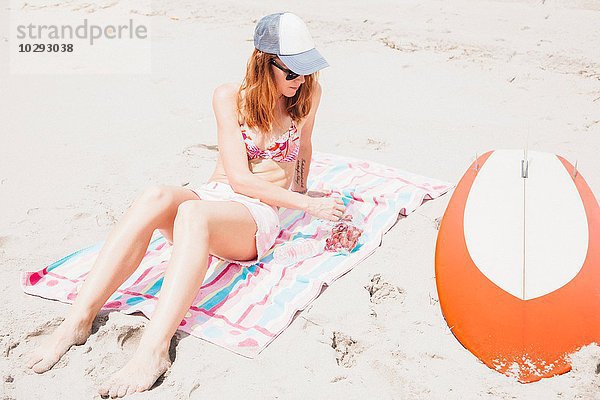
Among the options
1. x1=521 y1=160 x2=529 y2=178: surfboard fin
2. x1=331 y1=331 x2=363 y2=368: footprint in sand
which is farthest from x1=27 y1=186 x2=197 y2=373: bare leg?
x1=521 y1=160 x2=529 y2=178: surfboard fin

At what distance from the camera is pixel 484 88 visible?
18.1 ft

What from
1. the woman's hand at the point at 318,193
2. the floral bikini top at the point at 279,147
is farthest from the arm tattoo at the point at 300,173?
the floral bikini top at the point at 279,147

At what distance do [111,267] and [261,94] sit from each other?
1.04m

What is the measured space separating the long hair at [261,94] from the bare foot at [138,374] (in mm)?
1194

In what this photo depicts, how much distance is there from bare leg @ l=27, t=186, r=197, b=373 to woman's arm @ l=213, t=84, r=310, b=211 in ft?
1.41

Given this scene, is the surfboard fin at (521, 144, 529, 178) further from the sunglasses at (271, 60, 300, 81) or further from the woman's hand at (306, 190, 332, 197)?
the woman's hand at (306, 190, 332, 197)

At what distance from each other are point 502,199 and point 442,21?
15.8 feet

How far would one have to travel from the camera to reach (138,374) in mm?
2441

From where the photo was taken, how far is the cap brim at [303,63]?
9.44 ft

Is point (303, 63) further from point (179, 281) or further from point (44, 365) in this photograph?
point (44, 365)

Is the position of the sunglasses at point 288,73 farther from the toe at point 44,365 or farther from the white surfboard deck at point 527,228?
the toe at point 44,365

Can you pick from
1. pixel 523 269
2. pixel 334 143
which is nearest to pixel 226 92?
pixel 523 269

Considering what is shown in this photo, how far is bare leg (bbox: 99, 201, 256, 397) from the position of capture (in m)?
2.44

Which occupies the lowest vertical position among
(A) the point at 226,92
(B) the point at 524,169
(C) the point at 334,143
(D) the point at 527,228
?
(C) the point at 334,143
